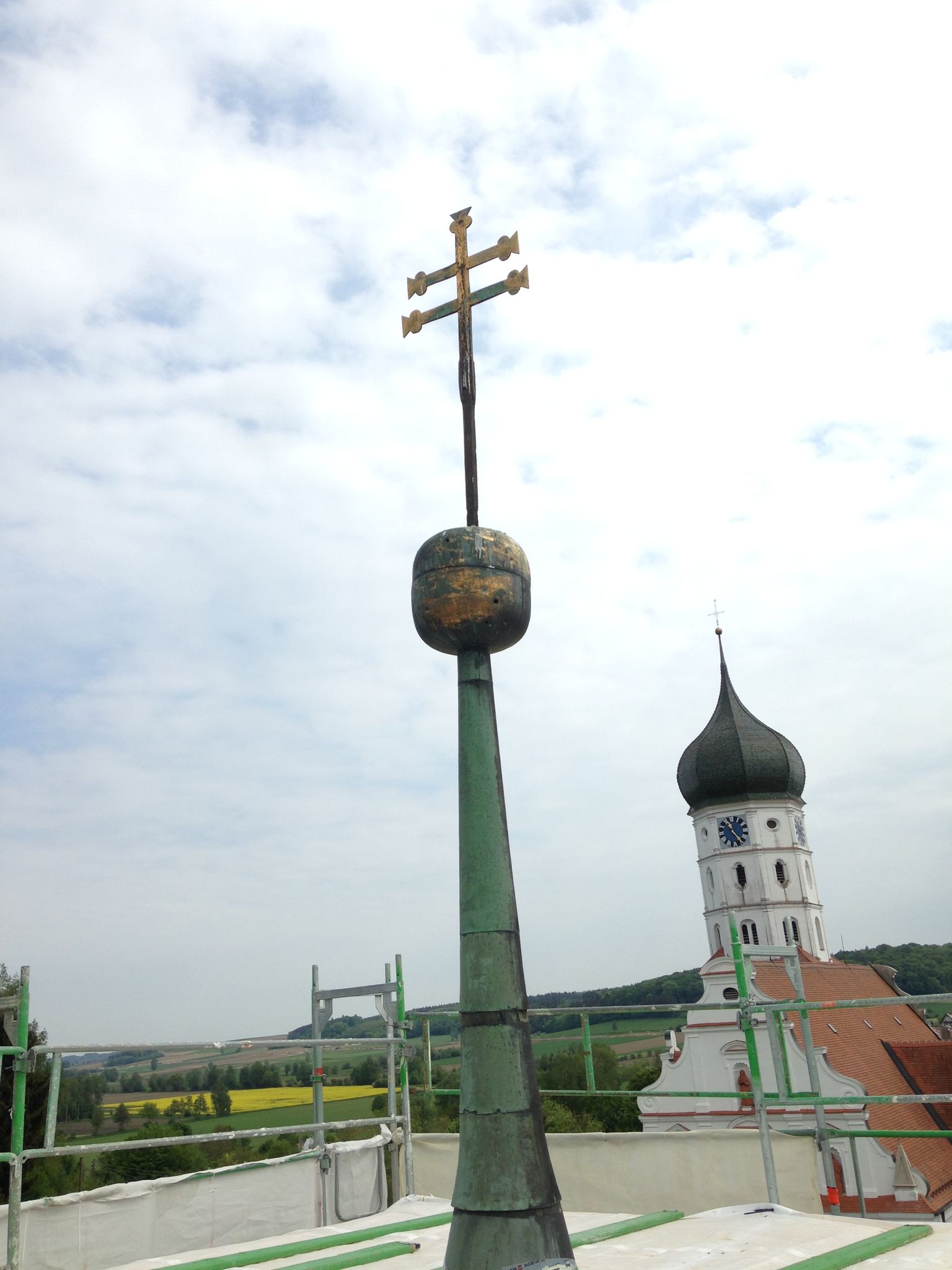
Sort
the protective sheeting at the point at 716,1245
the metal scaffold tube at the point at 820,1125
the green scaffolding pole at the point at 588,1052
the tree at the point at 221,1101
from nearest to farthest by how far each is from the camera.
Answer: the protective sheeting at the point at 716,1245 < the metal scaffold tube at the point at 820,1125 < the green scaffolding pole at the point at 588,1052 < the tree at the point at 221,1101

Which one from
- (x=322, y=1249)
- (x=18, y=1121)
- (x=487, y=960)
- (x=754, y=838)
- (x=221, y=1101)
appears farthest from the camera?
(x=221, y=1101)

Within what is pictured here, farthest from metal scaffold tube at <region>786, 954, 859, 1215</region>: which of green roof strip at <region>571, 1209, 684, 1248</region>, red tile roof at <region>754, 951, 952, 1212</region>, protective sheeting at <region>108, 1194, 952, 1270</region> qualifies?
red tile roof at <region>754, 951, 952, 1212</region>

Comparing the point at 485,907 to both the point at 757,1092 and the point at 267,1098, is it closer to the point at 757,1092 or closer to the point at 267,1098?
the point at 757,1092

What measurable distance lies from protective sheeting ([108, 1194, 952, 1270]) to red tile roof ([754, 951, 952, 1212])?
23505 mm

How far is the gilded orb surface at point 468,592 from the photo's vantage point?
5.87m

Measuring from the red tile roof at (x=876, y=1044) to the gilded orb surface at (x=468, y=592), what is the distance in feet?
83.7

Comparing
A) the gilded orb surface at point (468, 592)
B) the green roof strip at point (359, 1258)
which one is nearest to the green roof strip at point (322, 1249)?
the green roof strip at point (359, 1258)

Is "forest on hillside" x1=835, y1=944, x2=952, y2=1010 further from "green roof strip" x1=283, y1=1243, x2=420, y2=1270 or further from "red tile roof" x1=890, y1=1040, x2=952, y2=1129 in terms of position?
"green roof strip" x1=283, y1=1243, x2=420, y2=1270

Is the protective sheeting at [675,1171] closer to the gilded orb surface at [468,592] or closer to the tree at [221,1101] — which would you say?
the gilded orb surface at [468,592]

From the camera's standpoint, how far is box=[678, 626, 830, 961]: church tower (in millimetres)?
41844

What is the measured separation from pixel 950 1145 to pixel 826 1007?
31579mm

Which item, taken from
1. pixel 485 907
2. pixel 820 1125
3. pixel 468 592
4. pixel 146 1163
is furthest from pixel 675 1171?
pixel 146 1163

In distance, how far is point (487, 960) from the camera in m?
5.33

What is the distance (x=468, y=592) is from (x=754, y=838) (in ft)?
128
